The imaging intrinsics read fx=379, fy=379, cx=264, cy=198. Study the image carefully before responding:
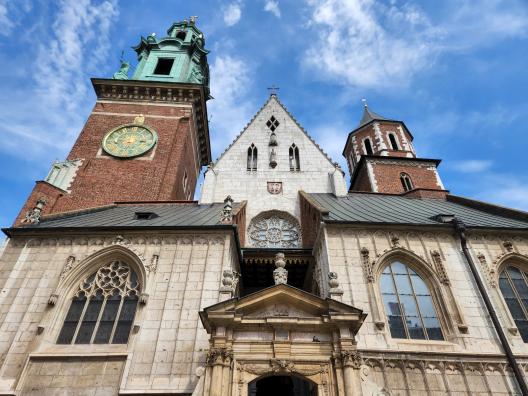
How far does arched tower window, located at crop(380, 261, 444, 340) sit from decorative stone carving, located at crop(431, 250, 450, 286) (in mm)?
614

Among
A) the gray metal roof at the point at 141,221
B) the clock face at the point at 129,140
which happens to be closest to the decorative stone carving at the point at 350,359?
the gray metal roof at the point at 141,221

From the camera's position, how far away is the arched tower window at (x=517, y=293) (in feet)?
40.4

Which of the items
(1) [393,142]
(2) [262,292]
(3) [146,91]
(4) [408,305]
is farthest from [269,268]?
(1) [393,142]

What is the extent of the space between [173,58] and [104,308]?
85.5 ft

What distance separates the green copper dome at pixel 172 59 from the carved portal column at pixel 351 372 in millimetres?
24574

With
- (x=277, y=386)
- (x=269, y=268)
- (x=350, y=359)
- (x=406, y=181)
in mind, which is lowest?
(x=277, y=386)

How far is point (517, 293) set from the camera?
1308cm

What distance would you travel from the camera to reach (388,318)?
12039 millimetres

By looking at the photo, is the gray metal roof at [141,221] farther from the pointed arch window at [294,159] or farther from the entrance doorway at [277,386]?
the entrance doorway at [277,386]

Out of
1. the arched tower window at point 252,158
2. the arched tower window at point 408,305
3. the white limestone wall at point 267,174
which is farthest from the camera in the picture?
the arched tower window at point 252,158

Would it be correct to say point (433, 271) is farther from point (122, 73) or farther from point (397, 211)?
point (122, 73)

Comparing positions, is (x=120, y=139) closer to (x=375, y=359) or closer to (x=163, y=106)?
(x=163, y=106)

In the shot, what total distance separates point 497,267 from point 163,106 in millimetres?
23102

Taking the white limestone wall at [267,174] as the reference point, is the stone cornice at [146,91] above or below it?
above
